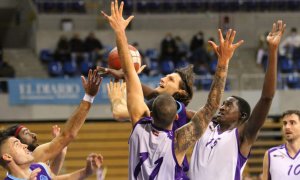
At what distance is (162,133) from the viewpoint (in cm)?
520

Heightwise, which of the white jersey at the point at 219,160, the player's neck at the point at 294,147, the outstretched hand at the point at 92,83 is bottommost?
the player's neck at the point at 294,147

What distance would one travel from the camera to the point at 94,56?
18.8m

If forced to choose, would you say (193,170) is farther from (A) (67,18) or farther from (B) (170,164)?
(A) (67,18)

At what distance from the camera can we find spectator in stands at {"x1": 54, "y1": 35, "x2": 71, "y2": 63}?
18875mm

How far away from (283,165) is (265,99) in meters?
1.66

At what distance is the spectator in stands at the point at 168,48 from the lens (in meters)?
19.2

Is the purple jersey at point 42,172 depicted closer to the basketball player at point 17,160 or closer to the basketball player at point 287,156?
the basketball player at point 17,160

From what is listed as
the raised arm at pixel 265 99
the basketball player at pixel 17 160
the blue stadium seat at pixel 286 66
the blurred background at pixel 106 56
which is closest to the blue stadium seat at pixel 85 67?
the blurred background at pixel 106 56

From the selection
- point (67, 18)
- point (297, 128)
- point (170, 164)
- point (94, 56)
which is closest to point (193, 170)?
point (170, 164)

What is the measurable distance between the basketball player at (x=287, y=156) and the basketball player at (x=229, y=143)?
1.07 m

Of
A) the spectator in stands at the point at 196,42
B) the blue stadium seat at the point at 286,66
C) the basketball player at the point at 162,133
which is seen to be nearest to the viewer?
the basketball player at the point at 162,133

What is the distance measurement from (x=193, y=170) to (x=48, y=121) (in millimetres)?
11793

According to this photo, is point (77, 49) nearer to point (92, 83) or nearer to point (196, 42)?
point (196, 42)

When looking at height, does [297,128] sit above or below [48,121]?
above
